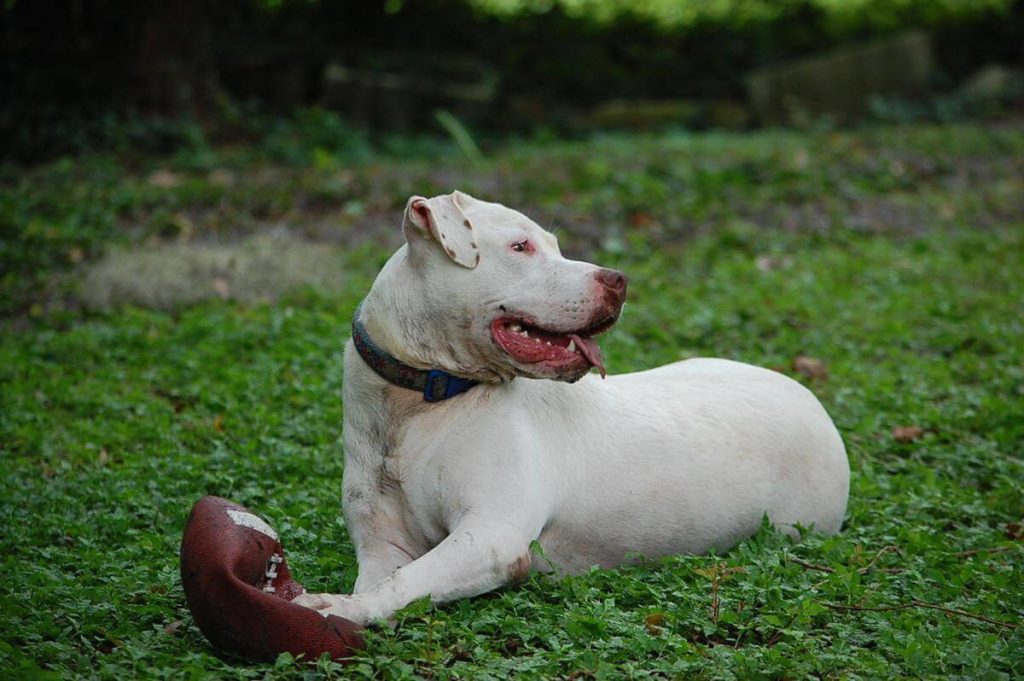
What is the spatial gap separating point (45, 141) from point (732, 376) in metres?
11.0

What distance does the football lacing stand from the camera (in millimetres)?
4180

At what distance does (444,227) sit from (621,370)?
3440 mm

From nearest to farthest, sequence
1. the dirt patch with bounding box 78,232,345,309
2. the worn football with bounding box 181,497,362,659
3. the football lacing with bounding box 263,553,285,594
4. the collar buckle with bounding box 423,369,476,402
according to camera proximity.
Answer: the worn football with bounding box 181,497,362,659
the football lacing with bounding box 263,553,285,594
the collar buckle with bounding box 423,369,476,402
the dirt patch with bounding box 78,232,345,309

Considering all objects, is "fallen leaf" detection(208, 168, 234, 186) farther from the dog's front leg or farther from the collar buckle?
the dog's front leg

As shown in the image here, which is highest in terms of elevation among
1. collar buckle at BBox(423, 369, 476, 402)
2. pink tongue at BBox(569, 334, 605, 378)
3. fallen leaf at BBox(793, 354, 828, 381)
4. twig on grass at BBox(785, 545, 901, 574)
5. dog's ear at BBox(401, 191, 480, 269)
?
dog's ear at BBox(401, 191, 480, 269)

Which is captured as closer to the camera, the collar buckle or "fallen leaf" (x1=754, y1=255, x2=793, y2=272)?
the collar buckle

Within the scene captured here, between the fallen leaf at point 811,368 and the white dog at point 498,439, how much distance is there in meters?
2.88

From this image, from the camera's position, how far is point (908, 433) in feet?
22.1

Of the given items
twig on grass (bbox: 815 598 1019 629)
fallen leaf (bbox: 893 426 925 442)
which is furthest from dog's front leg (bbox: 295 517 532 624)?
fallen leaf (bbox: 893 426 925 442)

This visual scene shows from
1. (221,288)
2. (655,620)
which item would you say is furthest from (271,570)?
(221,288)

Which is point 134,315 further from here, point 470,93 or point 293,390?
point 470,93

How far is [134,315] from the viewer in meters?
8.77

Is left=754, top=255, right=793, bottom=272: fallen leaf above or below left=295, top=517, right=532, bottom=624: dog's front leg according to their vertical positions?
below

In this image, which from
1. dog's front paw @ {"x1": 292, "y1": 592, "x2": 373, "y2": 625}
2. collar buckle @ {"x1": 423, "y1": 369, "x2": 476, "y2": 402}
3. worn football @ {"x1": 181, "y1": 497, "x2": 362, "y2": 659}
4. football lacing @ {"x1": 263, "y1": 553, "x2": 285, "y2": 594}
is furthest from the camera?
collar buckle @ {"x1": 423, "y1": 369, "x2": 476, "y2": 402}
